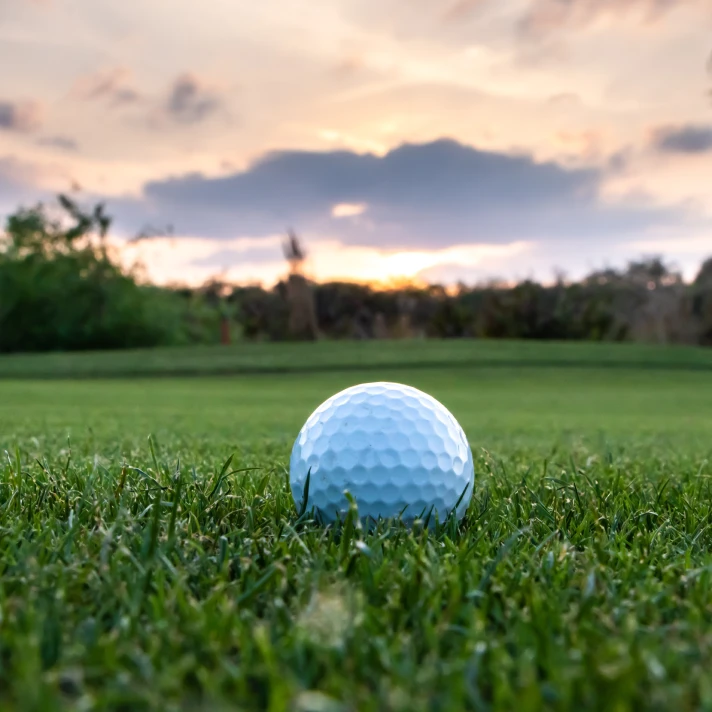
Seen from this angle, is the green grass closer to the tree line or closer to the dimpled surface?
the tree line

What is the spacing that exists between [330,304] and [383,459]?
110 ft

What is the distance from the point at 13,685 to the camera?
2.89 feet

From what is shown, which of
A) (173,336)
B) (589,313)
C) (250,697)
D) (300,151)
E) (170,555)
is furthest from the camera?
(173,336)

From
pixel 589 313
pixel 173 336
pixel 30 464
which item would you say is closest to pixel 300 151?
pixel 173 336

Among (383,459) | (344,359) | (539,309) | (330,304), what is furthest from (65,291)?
(383,459)

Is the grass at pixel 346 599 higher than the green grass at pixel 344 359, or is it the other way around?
the grass at pixel 346 599

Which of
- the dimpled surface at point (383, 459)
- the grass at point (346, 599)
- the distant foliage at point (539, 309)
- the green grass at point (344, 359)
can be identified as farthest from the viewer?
the distant foliage at point (539, 309)

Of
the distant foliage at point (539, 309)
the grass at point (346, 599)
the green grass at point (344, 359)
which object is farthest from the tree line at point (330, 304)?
the grass at point (346, 599)

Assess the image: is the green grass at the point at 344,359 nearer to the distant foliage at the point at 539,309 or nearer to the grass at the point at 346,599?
the distant foliage at the point at 539,309

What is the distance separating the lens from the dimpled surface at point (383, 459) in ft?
6.14

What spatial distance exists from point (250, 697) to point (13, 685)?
30cm

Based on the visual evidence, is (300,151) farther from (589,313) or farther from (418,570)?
(418,570)

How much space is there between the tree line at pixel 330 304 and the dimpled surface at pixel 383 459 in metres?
29.7

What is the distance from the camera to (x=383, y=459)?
1.90m
